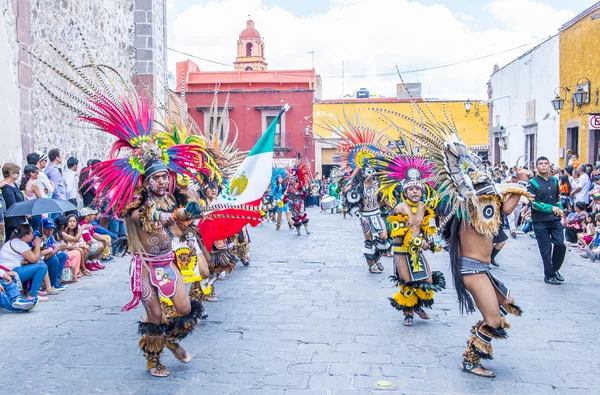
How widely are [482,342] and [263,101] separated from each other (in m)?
33.7

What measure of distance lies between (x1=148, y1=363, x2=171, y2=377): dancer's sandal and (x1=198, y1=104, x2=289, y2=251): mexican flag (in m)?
2.12

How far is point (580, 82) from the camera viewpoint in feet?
61.9

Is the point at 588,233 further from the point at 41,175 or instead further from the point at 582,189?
the point at 41,175

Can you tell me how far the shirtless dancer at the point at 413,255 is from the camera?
6723 millimetres

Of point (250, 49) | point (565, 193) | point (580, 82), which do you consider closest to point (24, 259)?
point (565, 193)

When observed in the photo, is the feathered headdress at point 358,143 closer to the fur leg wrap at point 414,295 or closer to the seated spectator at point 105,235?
the fur leg wrap at point 414,295

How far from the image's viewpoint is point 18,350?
19.4ft

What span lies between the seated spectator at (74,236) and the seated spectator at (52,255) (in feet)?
1.40

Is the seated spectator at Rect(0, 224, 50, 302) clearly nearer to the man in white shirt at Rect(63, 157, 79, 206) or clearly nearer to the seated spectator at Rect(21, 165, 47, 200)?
the seated spectator at Rect(21, 165, 47, 200)

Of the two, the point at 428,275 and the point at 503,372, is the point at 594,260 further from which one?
the point at 503,372

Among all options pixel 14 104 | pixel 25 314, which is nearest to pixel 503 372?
pixel 25 314

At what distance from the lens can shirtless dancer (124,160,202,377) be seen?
5109 millimetres

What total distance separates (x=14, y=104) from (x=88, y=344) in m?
6.17

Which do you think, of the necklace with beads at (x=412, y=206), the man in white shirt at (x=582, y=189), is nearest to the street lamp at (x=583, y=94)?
the man in white shirt at (x=582, y=189)
